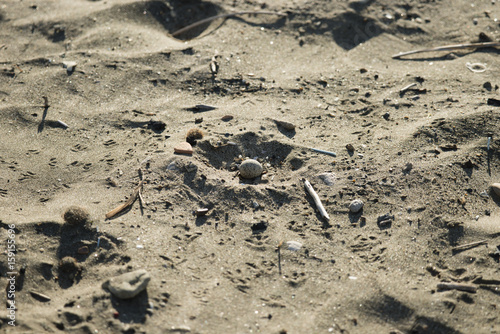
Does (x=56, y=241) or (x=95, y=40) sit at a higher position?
(x=95, y=40)

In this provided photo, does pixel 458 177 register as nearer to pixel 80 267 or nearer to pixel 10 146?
pixel 80 267

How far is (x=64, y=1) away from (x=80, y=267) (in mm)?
3360

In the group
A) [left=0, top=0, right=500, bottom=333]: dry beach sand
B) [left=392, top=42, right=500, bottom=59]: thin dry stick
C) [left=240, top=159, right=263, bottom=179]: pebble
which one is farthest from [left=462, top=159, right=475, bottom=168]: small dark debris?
[left=392, top=42, right=500, bottom=59]: thin dry stick

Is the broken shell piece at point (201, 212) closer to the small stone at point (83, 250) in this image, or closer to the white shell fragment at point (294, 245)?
the white shell fragment at point (294, 245)

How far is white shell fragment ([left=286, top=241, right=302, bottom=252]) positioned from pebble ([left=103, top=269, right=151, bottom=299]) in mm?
831

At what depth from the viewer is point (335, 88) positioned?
371cm

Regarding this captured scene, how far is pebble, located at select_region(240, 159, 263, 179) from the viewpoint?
2936 mm

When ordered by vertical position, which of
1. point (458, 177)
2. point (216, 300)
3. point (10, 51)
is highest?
point (10, 51)

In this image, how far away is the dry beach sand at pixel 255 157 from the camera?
230 centimetres

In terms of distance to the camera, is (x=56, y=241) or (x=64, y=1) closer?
(x=56, y=241)

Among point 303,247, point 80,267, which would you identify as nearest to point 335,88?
point 303,247

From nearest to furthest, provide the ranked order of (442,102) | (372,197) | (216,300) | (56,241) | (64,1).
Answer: (216,300) → (56,241) → (372,197) → (442,102) → (64,1)

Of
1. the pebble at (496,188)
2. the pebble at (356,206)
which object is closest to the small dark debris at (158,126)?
the pebble at (356,206)

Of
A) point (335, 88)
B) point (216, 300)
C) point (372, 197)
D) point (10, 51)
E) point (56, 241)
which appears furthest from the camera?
point (10, 51)
